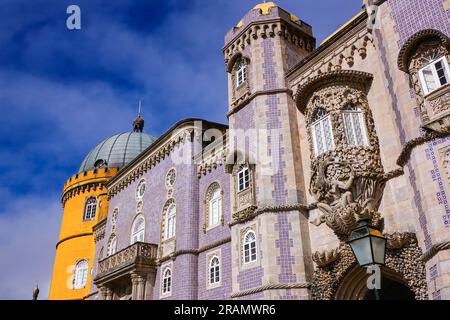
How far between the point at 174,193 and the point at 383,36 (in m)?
14.3

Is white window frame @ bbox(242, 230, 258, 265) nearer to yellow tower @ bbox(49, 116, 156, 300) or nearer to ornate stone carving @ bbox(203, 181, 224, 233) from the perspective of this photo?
ornate stone carving @ bbox(203, 181, 224, 233)

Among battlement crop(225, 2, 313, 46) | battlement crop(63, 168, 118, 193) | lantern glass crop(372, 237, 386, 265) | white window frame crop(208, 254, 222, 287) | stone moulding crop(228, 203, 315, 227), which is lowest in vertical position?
lantern glass crop(372, 237, 386, 265)

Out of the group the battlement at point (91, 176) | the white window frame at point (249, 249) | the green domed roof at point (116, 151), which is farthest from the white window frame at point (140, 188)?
the green domed roof at point (116, 151)

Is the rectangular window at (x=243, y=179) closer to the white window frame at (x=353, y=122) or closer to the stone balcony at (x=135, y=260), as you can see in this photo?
the white window frame at (x=353, y=122)

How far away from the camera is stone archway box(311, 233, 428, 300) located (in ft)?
40.0

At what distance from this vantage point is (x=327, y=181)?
14.4 m

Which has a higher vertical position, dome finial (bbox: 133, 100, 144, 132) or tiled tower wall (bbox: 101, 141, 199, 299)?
dome finial (bbox: 133, 100, 144, 132)

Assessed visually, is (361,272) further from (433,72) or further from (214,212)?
(214,212)

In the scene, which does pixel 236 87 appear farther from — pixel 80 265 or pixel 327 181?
pixel 80 265

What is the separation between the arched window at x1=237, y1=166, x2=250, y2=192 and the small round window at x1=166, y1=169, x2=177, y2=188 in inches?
272

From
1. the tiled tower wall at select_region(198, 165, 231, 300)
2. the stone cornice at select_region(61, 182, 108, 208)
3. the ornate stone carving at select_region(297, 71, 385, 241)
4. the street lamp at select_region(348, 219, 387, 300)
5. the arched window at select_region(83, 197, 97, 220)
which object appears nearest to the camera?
the street lamp at select_region(348, 219, 387, 300)

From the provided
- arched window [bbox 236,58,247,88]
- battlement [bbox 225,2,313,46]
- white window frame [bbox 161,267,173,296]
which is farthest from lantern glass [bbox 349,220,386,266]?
white window frame [bbox 161,267,173,296]

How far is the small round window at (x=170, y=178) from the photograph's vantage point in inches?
982
